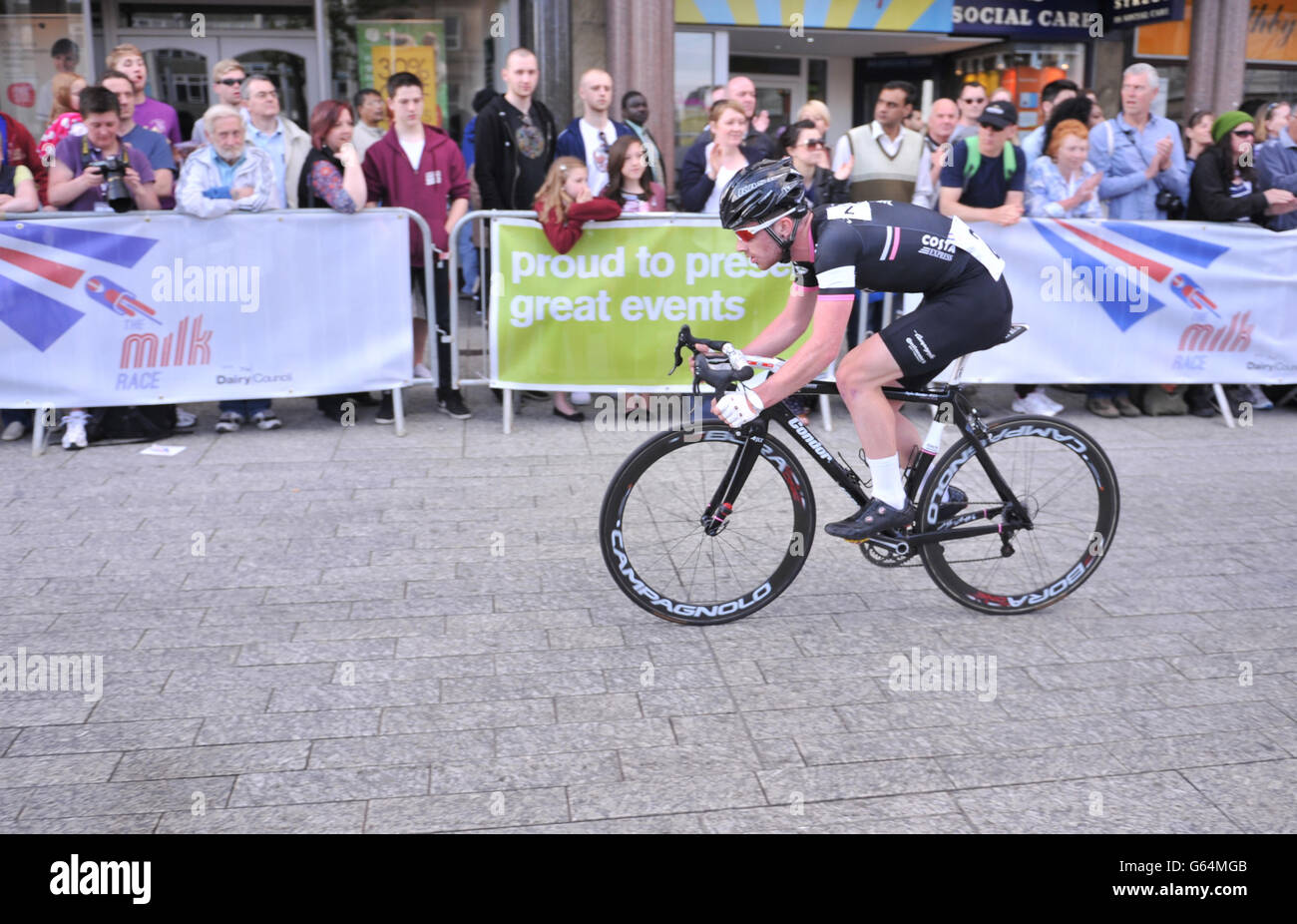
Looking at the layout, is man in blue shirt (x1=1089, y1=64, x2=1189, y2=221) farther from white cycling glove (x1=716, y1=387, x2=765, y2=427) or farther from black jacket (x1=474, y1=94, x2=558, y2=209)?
white cycling glove (x1=716, y1=387, x2=765, y2=427)

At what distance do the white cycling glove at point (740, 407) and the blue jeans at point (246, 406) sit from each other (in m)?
4.69

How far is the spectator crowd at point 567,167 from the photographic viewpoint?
8188mm

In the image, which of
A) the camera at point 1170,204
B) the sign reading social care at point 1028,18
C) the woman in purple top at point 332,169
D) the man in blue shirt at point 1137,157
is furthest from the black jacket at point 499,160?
the sign reading social care at point 1028,18

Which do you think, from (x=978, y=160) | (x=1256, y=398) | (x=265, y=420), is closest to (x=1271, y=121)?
(x=1256, y=398)

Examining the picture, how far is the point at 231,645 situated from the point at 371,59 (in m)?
10.5

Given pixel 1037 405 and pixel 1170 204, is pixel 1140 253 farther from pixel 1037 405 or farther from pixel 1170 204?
pixel 1037 405

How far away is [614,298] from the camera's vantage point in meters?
8.57

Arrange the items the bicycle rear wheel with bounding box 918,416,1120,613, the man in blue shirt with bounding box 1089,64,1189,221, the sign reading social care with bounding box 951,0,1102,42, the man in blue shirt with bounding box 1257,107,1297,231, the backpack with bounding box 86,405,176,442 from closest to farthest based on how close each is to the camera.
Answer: the bicycle rear wheel with bounding box 918,416,1120,613 < the backpack with bounding box 86,405,176,442 < the man in blue shirt with bounding box 1089,64,1189,221 < the man in blue shirt with bounding box 1257,107,1297,231 < the sign reading social care with bounding box 951,0,1102,42

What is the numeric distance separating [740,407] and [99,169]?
16.9ft

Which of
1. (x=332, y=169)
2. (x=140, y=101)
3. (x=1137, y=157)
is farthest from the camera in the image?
(x=1137, y=157)

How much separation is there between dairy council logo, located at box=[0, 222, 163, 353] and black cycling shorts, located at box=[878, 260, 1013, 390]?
5057mm

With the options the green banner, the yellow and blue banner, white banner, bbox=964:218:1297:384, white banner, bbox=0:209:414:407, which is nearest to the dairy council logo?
white banner, bbox=0:209:414:407

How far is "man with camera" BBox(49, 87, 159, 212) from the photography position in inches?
312
